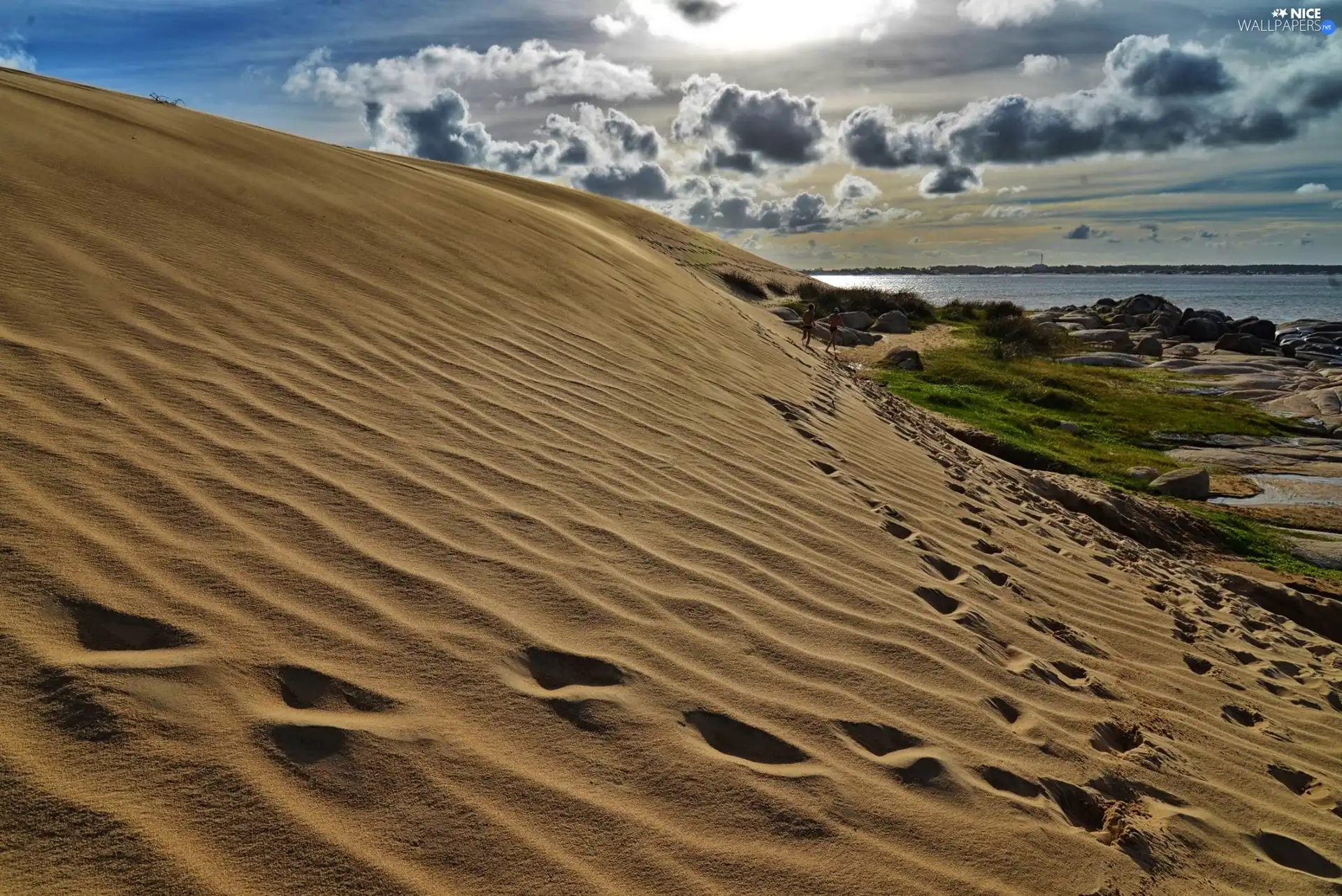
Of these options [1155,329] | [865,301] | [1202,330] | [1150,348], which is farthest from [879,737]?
[1155,329]

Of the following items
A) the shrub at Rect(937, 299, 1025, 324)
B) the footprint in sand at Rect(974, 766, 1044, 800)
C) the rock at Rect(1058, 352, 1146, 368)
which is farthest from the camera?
the shrub at Rect(937, 299, 1025, 324)

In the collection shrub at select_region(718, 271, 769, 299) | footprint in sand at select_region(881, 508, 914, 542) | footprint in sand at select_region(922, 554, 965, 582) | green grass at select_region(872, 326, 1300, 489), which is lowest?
green grass at select_region(872, 326, 1300, 489)

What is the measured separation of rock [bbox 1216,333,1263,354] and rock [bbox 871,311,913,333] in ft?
38.9

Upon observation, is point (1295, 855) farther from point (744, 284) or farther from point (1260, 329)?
point (1260, 329)

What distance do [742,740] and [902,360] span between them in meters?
14.7

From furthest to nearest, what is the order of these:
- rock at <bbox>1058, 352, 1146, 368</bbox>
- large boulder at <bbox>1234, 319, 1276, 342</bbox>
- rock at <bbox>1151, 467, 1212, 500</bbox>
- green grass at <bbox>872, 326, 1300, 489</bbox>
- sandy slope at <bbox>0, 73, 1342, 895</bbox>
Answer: large boulder at <bbox>1234, 319, 1276, 342</bbox>, rock at <bbox>1058, 352, 1146, 368</bbox>, green grass at <bbox>872, 326, 1300, 489</bbox>, rock at <bbox>1151, 467, 1212, 500</bbox>, sandy slope at <bbox>0, 73, 1342, 895</bbox>

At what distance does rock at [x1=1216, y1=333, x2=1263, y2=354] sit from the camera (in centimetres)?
2755

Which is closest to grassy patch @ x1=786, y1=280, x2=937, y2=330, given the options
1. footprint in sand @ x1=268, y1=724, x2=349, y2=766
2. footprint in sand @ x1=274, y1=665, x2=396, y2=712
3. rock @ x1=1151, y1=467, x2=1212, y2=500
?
rock @ x1=1151, y1=467, x2=1212, y2=500

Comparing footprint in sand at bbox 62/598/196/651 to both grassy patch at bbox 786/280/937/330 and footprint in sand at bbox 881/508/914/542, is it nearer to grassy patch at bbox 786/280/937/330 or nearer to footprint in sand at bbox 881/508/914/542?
footprint in sand at bbox 881/508/914/542

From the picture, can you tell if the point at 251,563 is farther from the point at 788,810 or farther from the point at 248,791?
the point at 788,810

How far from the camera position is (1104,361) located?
2189 centimetres

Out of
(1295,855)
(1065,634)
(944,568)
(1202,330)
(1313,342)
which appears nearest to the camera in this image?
(1295,855)

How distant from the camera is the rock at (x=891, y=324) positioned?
23.7 metres

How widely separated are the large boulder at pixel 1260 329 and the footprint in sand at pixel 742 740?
35187 mm
